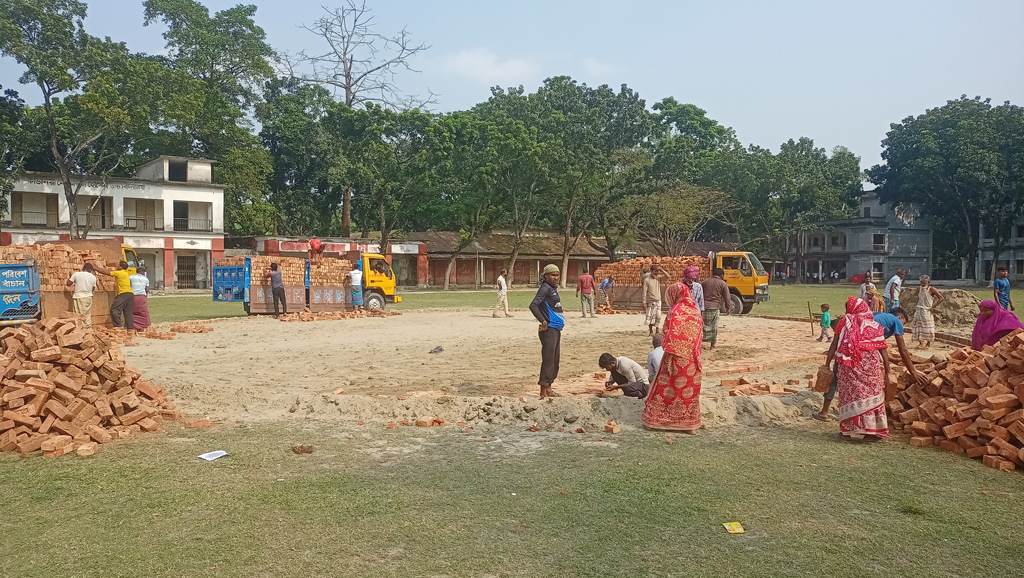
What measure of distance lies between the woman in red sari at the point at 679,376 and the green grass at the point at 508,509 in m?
0.28

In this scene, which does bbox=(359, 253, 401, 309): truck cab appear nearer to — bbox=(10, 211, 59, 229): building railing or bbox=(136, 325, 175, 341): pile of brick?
bbox=(136, 325, 175, 341): pile of brick

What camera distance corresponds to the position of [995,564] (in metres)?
4.14

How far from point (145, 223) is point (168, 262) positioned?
124 inches

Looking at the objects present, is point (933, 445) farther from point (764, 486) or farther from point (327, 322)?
point (327, 322)

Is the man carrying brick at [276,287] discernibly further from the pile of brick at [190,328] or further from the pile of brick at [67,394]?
the pile of brick at [67,394]

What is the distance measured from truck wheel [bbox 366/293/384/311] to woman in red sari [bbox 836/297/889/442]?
19.4 m

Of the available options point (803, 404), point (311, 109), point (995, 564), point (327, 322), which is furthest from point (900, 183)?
point (995, 564)

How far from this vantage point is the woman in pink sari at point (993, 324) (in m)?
8.60

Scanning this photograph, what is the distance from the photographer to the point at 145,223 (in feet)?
144

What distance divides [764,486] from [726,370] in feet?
19.9

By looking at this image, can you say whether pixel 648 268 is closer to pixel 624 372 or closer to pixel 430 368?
pixel 430 368

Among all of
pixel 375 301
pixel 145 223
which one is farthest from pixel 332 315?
pixel 145 223

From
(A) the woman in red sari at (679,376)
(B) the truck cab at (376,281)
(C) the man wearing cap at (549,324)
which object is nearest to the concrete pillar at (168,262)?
(B) the truck cab at (376,281)

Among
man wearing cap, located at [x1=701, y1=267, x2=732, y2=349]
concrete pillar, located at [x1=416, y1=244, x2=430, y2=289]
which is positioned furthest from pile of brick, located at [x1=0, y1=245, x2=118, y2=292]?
concrete pillar, located at [x1=416, y1=244, x2=430, y2=289]
